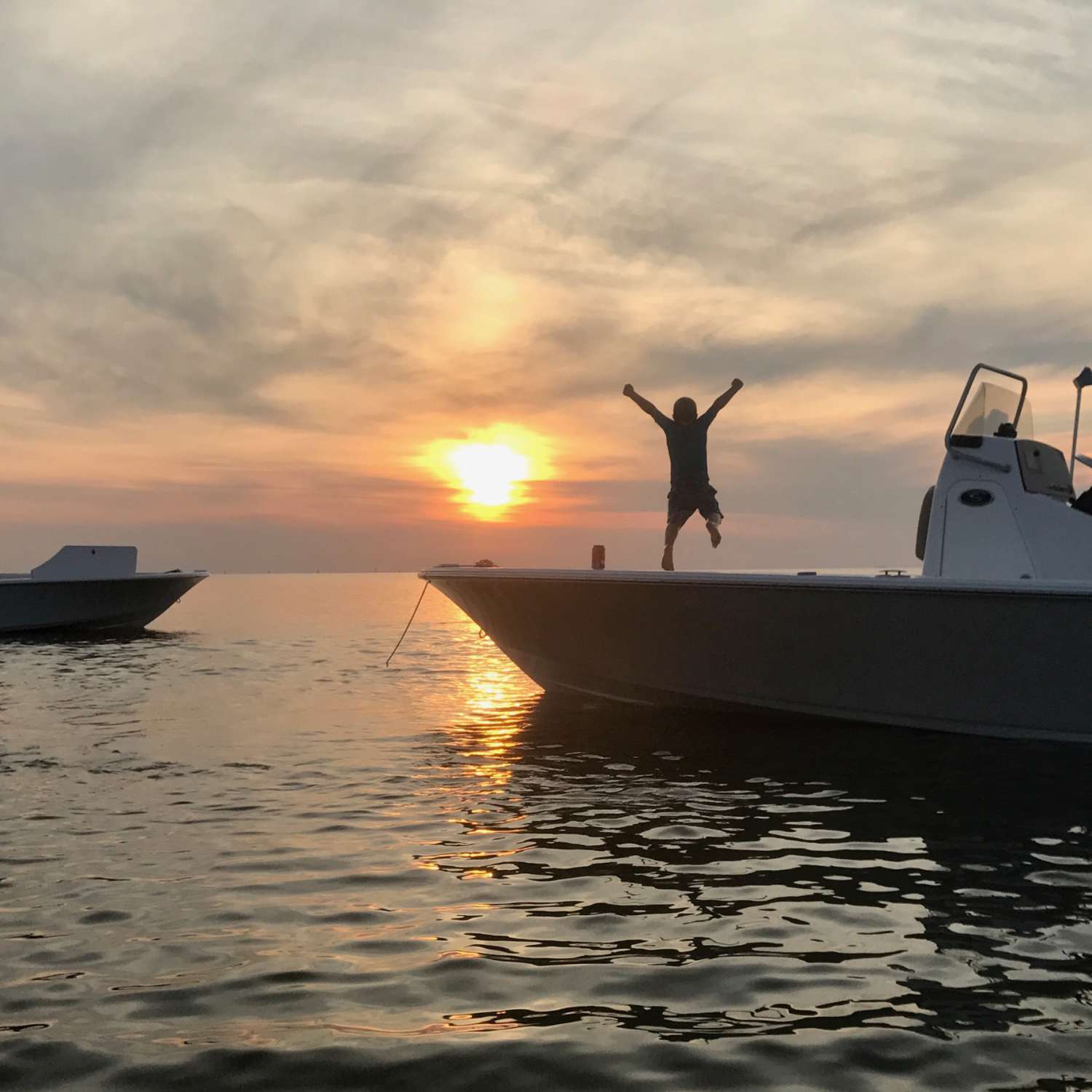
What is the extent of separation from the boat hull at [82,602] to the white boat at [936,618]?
16629 millimetres

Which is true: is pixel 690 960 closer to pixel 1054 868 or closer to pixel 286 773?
pixel 1054 868

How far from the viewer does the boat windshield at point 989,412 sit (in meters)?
8.95

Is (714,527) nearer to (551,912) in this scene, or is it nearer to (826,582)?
(826,582)

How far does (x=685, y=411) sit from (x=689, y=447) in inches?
12.7

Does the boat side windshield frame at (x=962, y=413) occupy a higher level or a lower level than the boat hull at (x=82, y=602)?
higher

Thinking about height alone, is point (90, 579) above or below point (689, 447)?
below

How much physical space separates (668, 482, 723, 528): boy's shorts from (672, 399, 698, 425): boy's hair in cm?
57

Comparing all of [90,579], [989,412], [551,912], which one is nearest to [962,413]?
[989,412]

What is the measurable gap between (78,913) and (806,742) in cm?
589

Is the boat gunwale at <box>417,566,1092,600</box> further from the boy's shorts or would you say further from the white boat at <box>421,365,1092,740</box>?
the boy's shorts

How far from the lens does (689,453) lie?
955cm

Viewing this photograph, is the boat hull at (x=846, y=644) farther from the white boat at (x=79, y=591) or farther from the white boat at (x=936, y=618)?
the white boat at (x=79, y=591)

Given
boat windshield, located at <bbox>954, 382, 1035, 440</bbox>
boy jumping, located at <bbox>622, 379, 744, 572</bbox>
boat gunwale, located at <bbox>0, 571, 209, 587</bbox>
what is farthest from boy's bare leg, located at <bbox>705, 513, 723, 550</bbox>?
boat gunwale, located at <bbox>0, 571, 209, 587</bbox>

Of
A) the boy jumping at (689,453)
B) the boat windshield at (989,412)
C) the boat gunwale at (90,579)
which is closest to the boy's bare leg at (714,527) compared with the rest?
the boy jumping at (689,453)
